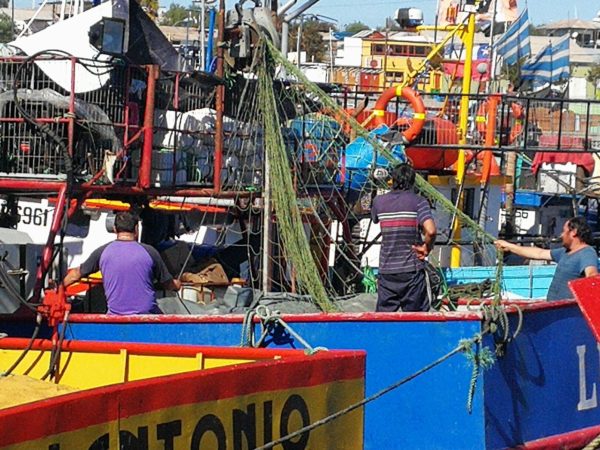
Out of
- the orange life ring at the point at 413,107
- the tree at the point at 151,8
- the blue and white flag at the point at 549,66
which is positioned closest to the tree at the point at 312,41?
the blue and white flag at the point at 549,66

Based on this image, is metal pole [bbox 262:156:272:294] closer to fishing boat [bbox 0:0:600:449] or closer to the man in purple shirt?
fishing boat [bbox 0:0:600:449]

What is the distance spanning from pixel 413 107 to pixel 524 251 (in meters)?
3.92

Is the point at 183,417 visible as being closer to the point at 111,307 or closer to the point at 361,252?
the point at 111,307

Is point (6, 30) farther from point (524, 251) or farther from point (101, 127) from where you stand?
point (524, 251)

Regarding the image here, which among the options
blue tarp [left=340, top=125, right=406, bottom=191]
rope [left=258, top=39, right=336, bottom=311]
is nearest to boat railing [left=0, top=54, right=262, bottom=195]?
rope [left=258, top=39, right=336, bottom=311]

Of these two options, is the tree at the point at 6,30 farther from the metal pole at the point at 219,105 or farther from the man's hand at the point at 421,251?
the man's hand at the point at 421,251

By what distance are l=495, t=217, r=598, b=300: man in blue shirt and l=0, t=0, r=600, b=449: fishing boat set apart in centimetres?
27

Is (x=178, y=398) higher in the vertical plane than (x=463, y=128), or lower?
lower

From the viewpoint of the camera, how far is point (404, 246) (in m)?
8.51

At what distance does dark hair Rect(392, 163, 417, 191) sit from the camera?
28.0 ft

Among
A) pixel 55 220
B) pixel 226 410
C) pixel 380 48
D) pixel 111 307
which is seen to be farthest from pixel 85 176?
pixel 380 48

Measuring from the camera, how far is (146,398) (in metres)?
4.71

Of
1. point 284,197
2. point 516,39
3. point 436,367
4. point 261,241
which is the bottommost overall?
point 436,367

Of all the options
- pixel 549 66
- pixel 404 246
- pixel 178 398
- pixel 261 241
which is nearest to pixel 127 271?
pixel 261 241
